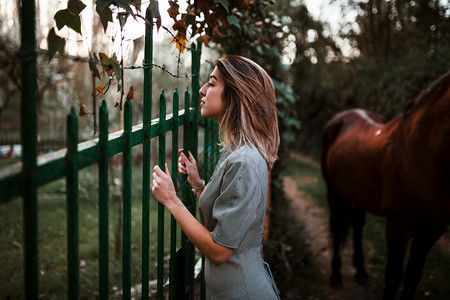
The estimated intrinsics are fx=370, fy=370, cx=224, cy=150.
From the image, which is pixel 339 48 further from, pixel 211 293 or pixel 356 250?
pixel 211 293

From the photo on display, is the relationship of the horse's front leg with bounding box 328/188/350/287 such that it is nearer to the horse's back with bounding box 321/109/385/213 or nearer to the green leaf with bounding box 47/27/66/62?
the horse's back with bounding box 321/109/385/213

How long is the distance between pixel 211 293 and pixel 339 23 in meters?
9.25

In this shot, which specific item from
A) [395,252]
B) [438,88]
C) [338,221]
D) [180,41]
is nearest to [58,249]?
[338,221]

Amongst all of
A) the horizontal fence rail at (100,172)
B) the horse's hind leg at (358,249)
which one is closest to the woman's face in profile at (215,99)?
the horizontal fence rail at (100,172)

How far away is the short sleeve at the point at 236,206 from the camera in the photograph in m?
1.31

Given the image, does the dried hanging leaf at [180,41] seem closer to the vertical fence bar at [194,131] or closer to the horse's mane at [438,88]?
the vertical fence bar at [194,131]

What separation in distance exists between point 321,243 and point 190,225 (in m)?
4.82

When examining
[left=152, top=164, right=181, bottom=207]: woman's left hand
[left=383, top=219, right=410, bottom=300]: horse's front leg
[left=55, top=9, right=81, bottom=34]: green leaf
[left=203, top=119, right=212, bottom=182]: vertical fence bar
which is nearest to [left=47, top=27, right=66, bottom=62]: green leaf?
[left=55, top=9, right=81, bottom=34]: green leaf

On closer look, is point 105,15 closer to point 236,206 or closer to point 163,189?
point 163,189

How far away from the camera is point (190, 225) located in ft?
4.57

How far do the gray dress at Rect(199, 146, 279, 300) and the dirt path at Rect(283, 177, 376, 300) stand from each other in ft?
9.81

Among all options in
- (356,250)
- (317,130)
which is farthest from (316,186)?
(356,250)

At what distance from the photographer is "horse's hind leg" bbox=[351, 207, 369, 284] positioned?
4422mm

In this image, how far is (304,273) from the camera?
4.45 m
